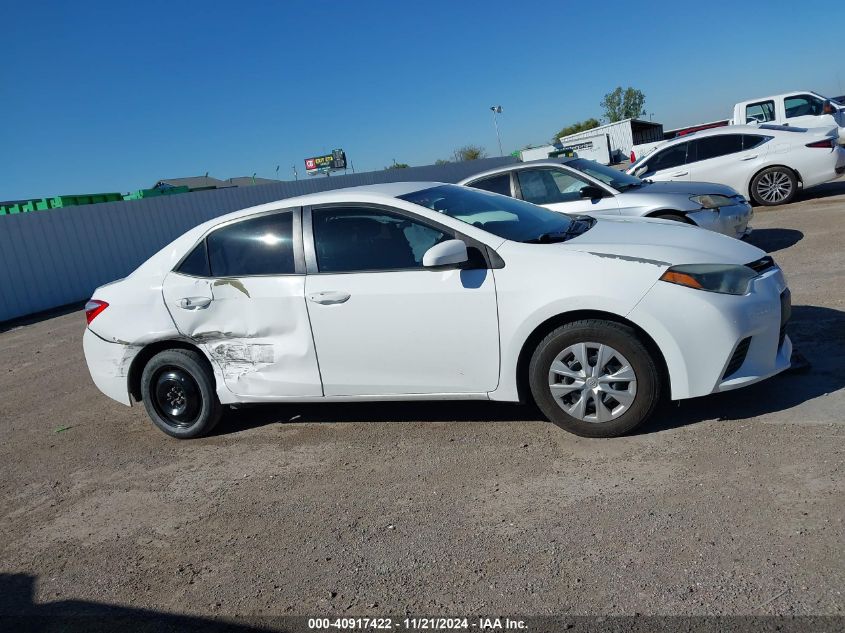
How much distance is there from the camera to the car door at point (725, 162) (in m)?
12.5

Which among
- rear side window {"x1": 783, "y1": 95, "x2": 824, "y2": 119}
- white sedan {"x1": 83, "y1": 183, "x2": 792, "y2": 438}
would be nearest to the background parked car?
white sedan {"x1": 83, "y1": 183, "x2": 792, "y2": 438}

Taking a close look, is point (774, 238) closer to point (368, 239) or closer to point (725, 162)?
point (725, 162)

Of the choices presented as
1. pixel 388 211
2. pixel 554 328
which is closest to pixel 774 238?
pixel 554 328

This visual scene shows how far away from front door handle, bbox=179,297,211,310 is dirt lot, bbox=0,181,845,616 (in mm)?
1032

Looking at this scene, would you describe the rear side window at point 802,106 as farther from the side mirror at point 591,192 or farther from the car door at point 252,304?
the car door at point 252,304

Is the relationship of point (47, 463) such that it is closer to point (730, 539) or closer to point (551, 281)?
point (551, 281)

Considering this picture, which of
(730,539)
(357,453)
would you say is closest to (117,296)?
(357,453)

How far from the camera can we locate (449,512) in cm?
372

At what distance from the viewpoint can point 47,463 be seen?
212 inches

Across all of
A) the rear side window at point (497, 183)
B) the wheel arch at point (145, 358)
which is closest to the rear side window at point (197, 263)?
the wheel arch at point (145, 358)

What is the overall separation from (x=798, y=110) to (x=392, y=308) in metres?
Result: 17.4

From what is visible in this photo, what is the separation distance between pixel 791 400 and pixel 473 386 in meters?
1.97

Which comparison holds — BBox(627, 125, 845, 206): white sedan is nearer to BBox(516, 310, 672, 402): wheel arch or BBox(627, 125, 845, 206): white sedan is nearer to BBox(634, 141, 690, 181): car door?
BBox(634, 141, 690, 181): car door

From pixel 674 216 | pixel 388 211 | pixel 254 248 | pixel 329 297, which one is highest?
pixel 388 211
